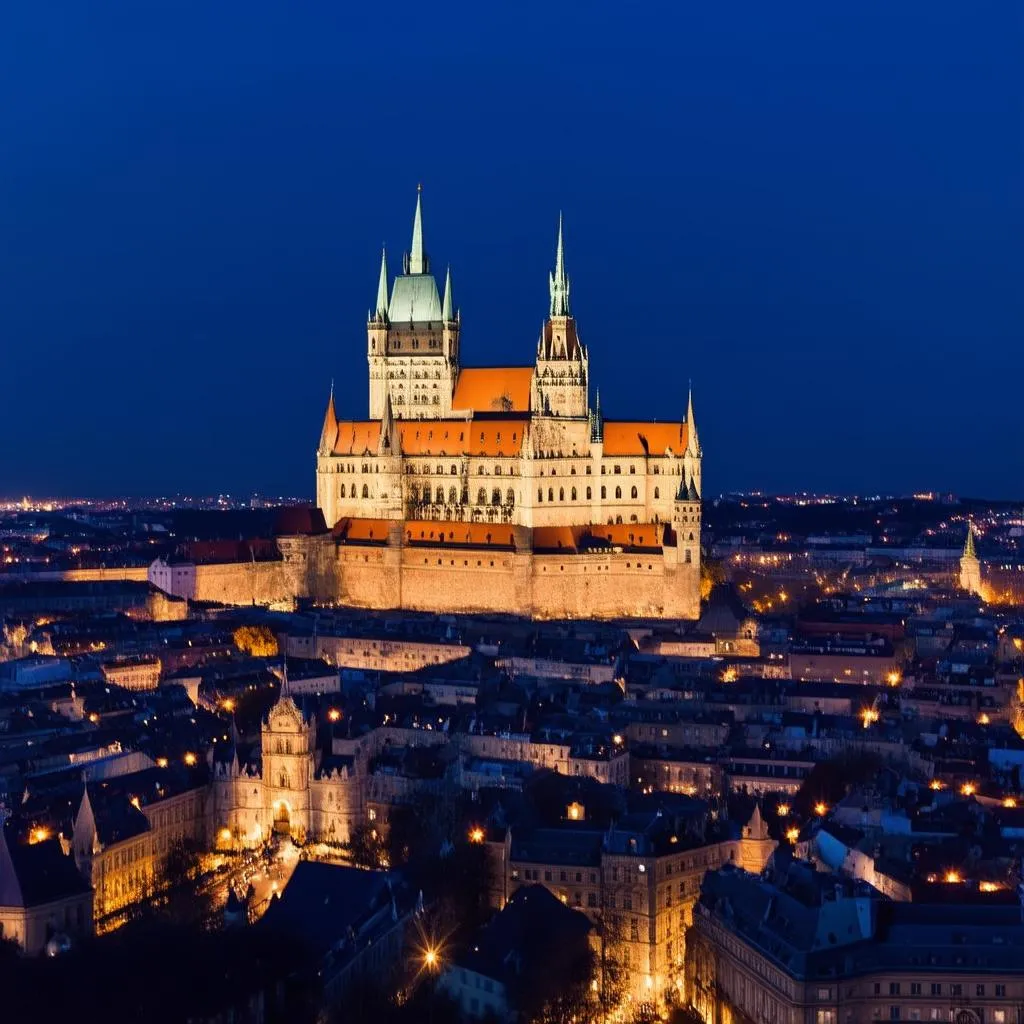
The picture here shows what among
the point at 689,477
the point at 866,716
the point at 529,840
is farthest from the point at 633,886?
the point at 689,477

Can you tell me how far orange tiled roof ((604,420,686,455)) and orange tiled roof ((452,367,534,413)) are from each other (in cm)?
694

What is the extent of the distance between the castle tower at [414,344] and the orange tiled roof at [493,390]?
1.05 meters

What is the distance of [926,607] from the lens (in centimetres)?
12912

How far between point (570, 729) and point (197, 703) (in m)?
20.2

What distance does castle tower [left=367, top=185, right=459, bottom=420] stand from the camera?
445ft

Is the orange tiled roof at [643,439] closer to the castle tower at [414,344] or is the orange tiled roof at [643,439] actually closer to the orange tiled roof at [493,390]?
the orange tiled roof at [493,390]

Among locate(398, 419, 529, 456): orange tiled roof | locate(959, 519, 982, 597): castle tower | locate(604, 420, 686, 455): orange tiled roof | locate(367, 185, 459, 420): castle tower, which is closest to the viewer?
locate(398, 419, 529, 456): orange tiled roof

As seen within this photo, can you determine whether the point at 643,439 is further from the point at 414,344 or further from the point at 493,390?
the point at 414,344

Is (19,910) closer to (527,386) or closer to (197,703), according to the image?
(197,703)

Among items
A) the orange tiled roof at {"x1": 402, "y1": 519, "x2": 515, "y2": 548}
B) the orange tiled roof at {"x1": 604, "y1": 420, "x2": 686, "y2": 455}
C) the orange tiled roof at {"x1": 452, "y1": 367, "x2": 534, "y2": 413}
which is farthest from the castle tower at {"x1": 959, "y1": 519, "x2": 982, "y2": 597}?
the orange tiled roof at {"x1": 402, "y1": 519, "x2": 515, "y2": 548}

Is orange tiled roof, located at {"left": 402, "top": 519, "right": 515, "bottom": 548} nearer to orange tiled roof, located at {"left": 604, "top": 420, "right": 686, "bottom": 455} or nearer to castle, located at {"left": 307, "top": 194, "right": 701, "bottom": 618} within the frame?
castle, located at {"left": 307, "top": 194, "right": 701, "bottom": 618}

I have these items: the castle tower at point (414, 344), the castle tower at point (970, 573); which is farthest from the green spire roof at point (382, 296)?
the castle tower at point (970, 573)

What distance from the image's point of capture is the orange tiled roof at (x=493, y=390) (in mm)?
130375

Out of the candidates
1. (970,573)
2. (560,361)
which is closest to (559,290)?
(560,361)
